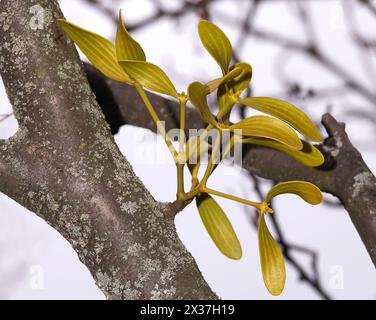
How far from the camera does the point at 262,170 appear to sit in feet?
2.32

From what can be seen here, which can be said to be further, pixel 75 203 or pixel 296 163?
pixel 296 163

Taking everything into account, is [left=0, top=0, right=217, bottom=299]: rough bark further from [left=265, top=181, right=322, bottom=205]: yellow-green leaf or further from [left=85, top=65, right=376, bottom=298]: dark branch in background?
[left=85, top=65, right=376, bottom=298]: dark branch in background

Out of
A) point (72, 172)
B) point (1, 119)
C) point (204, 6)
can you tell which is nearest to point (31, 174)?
point (72, 172)

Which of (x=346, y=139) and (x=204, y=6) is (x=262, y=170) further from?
(x=204, y=6)

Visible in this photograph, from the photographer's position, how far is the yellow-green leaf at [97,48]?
0.38m

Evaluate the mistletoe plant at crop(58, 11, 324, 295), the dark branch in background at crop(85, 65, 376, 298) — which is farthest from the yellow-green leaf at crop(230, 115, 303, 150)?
the dark branch in background at crop(85, 65, 376, 298)

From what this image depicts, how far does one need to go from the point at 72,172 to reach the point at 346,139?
36 centimetres

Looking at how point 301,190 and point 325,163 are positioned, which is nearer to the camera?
point 301,190

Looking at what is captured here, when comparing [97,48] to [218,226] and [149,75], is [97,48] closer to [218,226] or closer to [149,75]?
[149,75]

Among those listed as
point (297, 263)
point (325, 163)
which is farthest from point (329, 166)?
point (297, 263)

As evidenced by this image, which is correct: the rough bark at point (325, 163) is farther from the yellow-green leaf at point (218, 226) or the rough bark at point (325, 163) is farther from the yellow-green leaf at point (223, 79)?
the yellow-green leaf at point (223, 79)

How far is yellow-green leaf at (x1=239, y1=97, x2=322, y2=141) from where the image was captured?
0.38 meters

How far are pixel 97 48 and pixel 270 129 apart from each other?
129mm

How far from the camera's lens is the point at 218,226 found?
474mm
